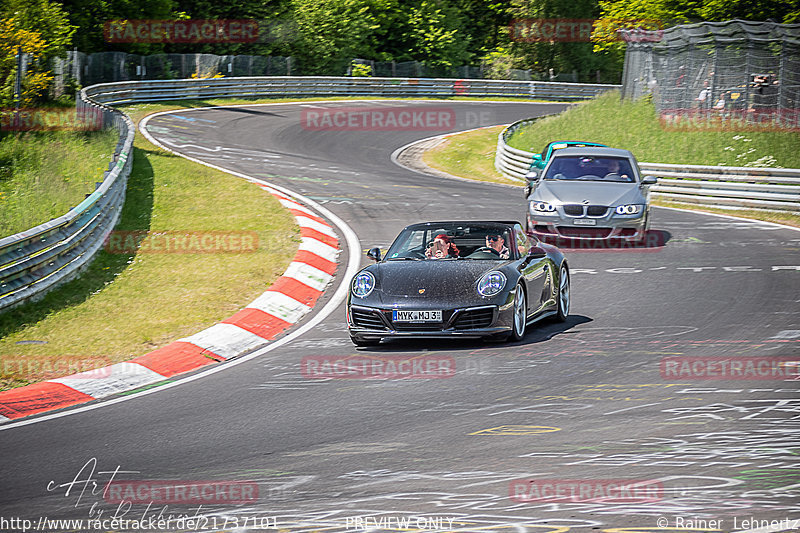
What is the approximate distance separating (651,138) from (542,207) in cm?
1469

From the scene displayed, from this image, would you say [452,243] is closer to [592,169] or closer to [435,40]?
[592,169]

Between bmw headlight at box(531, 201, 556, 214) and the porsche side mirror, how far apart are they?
490cm

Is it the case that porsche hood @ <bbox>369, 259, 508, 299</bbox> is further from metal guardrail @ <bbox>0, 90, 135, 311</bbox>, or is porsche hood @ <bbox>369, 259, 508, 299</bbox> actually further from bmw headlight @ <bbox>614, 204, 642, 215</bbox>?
bmw headlight @ <bbox>614, 204, 642, 215</bbox>

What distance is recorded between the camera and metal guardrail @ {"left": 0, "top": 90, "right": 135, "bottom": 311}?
11180 mm

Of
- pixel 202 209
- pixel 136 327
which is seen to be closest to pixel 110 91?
pixel 202 209

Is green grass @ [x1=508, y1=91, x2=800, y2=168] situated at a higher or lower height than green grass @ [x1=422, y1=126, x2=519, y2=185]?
higher

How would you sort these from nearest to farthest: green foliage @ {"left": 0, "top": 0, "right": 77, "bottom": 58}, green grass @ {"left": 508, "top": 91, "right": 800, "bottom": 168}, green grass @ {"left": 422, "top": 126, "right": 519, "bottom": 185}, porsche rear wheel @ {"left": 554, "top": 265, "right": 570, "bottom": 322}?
porsche rear wheel @ {"left": 554, "top": 265, "right": 570, "bottom": 322} → green grass @ {"left": 508, "top": 91, "right": 800, "bottom": 168} → green grass @ {"left": 422, "top": 126, "right": 519, "bottom": 185} → green foliage @ {"left": 0, "top": 0, "right": 77, "bottom": 58}

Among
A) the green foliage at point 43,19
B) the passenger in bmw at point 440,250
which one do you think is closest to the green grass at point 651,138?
the passenger in bmw at point 440,250

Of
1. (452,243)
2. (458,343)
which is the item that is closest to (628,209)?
(452,243)

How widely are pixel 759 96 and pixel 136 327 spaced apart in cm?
2104

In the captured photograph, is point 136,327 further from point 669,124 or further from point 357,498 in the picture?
point 669,124

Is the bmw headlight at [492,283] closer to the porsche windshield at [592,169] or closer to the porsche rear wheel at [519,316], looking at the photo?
the porsche rear wheel at [519,316]

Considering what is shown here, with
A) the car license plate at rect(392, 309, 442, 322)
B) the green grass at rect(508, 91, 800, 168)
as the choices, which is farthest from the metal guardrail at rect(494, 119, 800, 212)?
the car license plate at rect(392, 309, 442, 322)

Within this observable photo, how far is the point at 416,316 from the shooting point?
9.48 m
